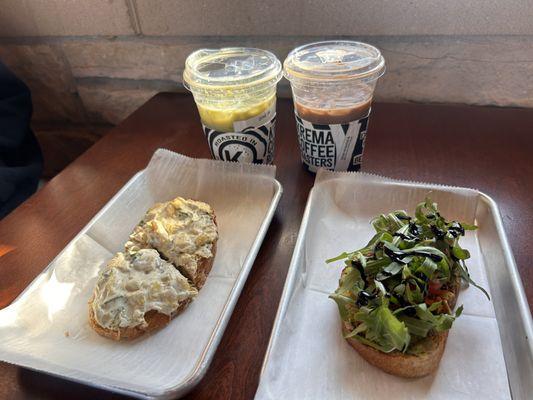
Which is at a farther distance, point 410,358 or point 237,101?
point 237,101

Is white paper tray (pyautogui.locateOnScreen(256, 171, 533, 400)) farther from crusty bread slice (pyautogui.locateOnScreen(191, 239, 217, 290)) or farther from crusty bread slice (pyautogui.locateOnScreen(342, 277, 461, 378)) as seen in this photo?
crusty bread slice (pyautogui.locateOnScreen(191, 239, 217, 290))

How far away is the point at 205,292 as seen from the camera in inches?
28.5

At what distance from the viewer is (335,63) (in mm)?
811

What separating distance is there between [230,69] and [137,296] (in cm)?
50

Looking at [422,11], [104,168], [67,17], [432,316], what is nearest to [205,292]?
[432,316]

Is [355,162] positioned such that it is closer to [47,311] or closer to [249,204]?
[249,204]

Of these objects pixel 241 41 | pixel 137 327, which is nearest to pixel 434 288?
pixel 137 327

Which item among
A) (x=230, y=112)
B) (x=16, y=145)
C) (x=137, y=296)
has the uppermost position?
(x=230, y=112)

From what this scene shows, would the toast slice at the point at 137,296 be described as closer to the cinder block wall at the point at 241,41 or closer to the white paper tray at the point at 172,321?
the white paper tray at the point at 172,321

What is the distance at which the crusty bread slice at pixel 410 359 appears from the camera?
0.56m

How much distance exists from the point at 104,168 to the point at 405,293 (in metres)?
0.75

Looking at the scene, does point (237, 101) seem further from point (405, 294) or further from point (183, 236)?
point (405, 294)

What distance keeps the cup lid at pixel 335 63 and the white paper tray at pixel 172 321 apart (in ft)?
0.65

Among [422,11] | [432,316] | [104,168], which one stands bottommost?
[104,168]
